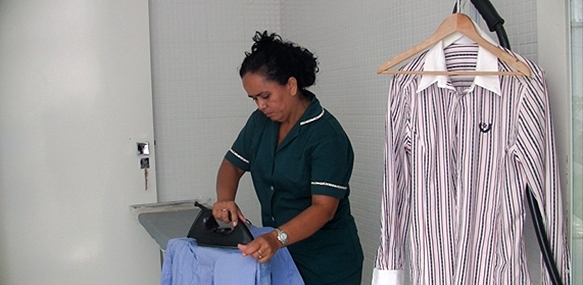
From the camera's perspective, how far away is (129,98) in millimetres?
3068

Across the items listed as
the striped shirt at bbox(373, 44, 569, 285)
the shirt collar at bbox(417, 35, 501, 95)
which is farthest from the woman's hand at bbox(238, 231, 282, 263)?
the shirt collar at bbox(417, 35, 501, 95)

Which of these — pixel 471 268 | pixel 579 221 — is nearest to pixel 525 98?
pixel 579 221

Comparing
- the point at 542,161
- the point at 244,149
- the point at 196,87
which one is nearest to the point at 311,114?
the point at 244,149

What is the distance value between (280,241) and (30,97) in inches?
68.2

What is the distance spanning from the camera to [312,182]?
194 cm

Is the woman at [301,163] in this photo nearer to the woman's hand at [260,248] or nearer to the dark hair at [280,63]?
the dark hair at [280,63]

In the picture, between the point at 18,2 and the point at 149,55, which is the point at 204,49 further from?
the point at 18,2

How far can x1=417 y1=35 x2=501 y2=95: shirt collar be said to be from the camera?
1.46m

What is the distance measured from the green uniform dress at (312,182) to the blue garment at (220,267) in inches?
5.5

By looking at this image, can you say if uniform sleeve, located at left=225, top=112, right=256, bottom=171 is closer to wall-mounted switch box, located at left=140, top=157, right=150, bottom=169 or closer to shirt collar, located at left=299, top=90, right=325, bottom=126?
shirt collar, located at left=299, top=90, right=325, bottom=126

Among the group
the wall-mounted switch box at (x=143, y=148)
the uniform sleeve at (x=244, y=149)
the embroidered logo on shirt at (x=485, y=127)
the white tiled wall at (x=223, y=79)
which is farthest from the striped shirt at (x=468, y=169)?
the wall-mounted switch box at (x=143, y=148)

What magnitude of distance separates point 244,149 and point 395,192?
0.78m

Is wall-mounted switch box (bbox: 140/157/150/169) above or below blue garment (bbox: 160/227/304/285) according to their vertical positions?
above

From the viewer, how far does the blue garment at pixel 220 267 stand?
172 centimetres
